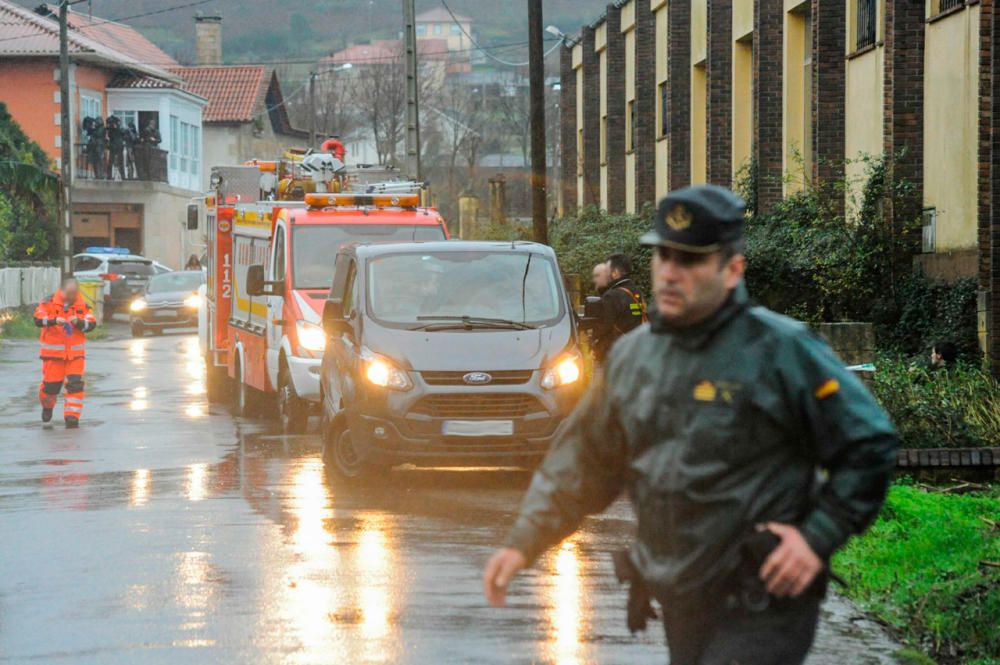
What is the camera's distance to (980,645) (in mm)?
7352

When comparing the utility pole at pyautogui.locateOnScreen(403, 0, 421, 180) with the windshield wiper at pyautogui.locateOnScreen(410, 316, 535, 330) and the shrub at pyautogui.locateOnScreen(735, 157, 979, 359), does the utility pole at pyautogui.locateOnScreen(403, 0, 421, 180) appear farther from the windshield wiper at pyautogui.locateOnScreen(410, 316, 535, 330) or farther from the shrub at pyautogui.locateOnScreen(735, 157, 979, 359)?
the windshield wiper at pyautogui.locateOnScreen(410, 316, 535, 330)

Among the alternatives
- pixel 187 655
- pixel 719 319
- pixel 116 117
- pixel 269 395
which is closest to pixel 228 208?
pixel 269 395

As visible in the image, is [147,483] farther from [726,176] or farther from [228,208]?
[726,176]

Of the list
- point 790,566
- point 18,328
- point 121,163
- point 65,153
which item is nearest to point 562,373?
point 790,566

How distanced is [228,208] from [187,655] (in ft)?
49.0

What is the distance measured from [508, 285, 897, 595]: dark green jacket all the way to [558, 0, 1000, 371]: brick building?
14.2 meters

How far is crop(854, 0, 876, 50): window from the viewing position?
79.8ft

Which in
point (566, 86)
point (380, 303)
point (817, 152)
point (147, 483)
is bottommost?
point (147, 483)

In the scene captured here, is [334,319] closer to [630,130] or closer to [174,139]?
[630,130]

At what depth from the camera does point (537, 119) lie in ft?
81.4

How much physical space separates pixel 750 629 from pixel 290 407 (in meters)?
13.8

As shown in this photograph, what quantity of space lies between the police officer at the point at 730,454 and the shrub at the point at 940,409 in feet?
27.8

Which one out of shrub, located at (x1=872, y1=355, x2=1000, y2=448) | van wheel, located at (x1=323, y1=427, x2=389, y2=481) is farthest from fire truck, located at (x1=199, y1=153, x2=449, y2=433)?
shrub, located at (x1=872, y1=355, x2=1000, y2=448)

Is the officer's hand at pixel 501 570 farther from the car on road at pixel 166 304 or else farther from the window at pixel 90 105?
the window at pixel 90 105
